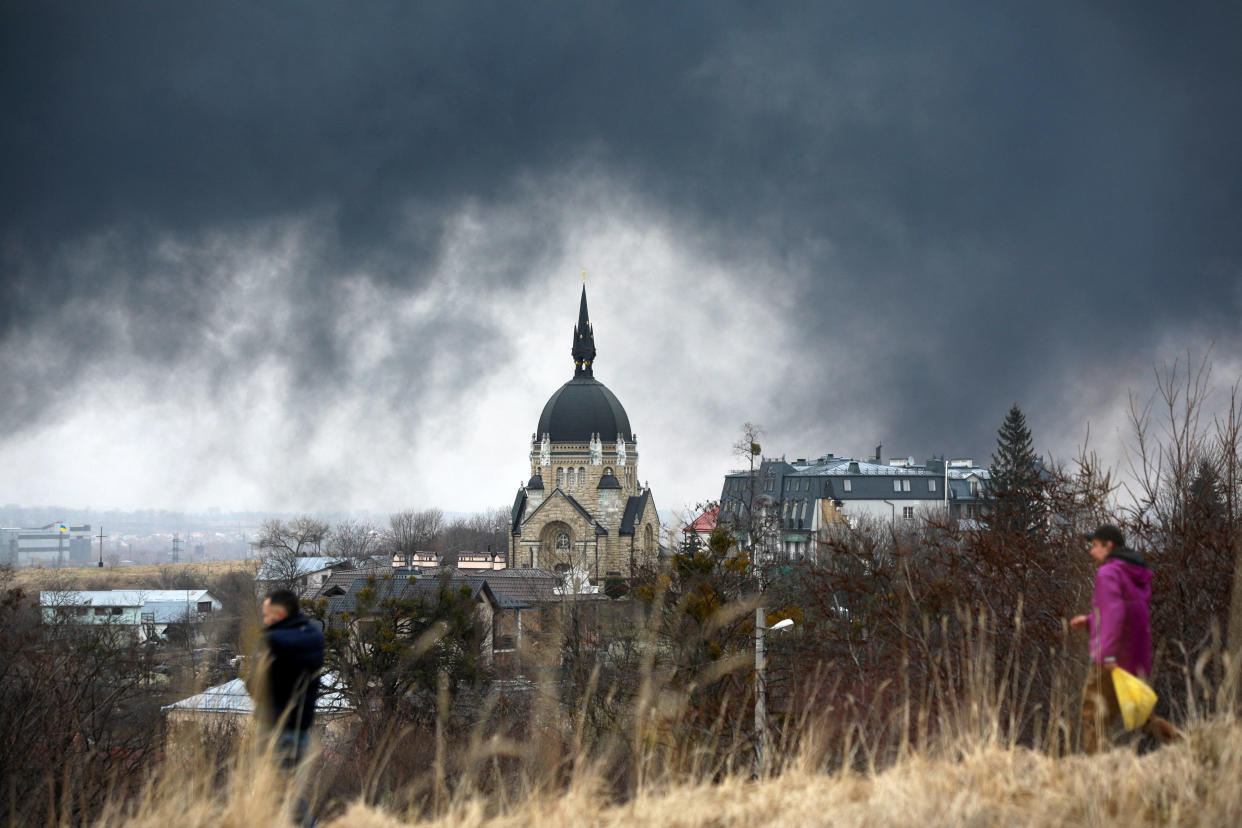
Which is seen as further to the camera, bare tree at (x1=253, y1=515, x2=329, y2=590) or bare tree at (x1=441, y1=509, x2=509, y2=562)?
bare tree at (x1=441, y1=509, x2=509, y2=562)

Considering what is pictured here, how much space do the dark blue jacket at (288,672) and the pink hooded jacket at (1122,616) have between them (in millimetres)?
3990

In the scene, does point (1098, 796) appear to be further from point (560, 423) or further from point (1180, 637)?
point (560, 423)

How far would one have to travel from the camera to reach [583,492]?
7788cm

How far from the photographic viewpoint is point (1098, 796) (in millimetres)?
4078

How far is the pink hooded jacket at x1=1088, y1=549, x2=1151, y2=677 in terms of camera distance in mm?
4828

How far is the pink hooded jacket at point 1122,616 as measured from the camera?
4828mm

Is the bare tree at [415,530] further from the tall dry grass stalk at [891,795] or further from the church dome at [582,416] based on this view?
the tall dry grass stalk at [891,795]

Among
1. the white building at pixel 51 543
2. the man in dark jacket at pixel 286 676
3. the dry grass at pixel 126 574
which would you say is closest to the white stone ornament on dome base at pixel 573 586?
the man in dark jacket at pixel 286 676

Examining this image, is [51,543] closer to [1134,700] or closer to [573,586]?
[573,586]

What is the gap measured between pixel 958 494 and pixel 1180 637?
6343 centimetres

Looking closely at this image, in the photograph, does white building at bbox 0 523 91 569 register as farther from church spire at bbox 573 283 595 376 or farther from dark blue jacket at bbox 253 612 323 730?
dark blue jacket at bbox 253 612 323 730

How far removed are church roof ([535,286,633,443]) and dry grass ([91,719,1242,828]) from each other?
74.5 m

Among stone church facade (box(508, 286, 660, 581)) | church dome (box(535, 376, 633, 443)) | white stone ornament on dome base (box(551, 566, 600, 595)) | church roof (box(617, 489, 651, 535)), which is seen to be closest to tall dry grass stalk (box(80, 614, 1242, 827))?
white stone ornament on dome base (box(551, 566, 600, 595))

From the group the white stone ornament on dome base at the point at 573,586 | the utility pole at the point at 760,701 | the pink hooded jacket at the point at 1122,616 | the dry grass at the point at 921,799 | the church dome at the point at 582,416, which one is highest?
the church dome at the point at 582,416
